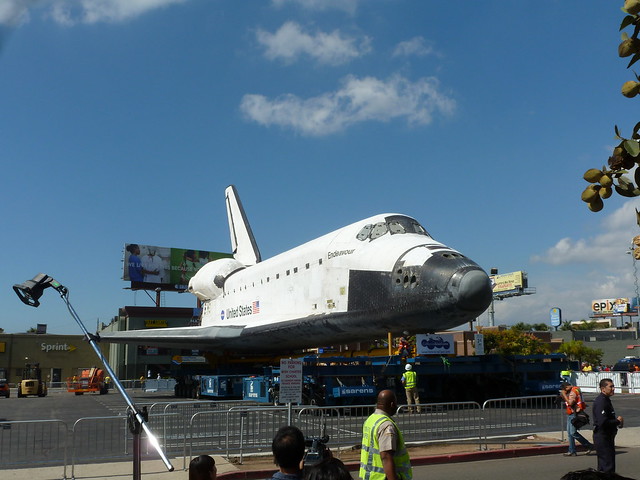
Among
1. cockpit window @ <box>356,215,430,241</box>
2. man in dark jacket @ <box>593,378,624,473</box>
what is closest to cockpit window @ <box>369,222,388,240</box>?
cockpit window @ <box>356,215,430,241</box>

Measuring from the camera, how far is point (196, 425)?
385 inches

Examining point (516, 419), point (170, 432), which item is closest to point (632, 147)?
point (170, 432)

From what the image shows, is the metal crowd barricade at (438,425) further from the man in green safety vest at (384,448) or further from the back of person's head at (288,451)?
the back of person's head at (288,451)

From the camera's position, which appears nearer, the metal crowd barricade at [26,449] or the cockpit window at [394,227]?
the metal crowd barricade at [26,449]

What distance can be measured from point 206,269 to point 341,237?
1192 cm

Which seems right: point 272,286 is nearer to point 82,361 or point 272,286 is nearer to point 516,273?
point 82,361

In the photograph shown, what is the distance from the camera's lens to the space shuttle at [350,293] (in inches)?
494

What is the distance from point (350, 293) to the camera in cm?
1491

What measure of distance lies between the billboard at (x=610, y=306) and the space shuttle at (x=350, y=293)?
239 ft

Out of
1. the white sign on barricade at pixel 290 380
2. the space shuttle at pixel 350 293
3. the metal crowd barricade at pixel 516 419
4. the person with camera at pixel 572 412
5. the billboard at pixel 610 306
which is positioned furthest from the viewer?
the billboard at pixel 610 306

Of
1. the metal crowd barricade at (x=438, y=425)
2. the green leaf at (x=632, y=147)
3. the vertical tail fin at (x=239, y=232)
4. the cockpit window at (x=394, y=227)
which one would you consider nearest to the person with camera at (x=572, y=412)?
the metal crowd barricade at (x=438, y=425)

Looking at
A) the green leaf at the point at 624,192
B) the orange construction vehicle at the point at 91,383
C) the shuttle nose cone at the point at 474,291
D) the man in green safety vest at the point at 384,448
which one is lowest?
the orange construction vehicle at the point at 91,383

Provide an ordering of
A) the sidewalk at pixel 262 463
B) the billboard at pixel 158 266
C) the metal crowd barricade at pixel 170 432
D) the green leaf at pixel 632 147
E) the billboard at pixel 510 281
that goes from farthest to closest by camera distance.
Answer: the billboard at pixel 510 281, the billboard at pixel 158 266, the metal crowd barricade at pixel 170 432, the sidewalk at pixel 262 463, the green leaf at pixel 632 147

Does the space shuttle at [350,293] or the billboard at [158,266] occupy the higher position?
the billboard at [158,266]
